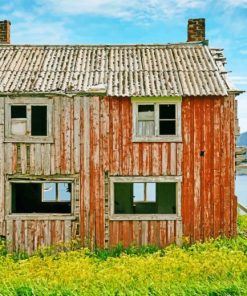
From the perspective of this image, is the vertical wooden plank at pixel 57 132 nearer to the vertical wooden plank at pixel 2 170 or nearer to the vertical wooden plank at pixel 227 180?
the vertical wooden plank at pixel 2 170

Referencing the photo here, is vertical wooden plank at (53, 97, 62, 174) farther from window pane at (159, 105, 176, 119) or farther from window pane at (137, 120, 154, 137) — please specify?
window pane at (159, 105, 176, 119)

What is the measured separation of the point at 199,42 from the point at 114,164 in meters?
7.34

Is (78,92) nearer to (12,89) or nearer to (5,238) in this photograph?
(12,89)

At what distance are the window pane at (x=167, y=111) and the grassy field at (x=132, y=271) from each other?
5070mm

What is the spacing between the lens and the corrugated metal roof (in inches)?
793

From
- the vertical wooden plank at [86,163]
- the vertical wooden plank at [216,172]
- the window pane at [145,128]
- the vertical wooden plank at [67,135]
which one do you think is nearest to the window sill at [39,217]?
the vertical wooden plank at [86,163]

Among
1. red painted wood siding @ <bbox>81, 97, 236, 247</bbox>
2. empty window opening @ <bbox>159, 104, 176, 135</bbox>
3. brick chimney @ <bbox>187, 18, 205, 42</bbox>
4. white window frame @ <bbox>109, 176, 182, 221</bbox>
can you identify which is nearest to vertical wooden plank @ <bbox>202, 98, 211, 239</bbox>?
red painted wood siding @ <bbox>81, 97, 236, 247</bbox>

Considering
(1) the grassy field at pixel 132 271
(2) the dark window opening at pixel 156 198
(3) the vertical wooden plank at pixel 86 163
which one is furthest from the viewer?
(2) the dark window opening at pixel 156 198

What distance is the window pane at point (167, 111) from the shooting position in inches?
814

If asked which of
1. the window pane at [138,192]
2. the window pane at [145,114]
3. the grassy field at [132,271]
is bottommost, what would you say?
the window pane at [138,192]

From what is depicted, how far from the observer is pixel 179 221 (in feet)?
65.8

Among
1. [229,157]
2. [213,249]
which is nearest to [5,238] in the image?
[213,249]

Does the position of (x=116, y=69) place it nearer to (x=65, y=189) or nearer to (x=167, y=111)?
(x=167, y=111)

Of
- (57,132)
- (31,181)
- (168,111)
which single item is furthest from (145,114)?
(31,181)
